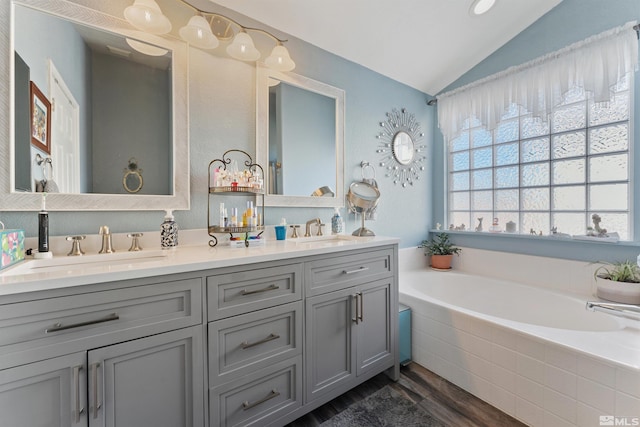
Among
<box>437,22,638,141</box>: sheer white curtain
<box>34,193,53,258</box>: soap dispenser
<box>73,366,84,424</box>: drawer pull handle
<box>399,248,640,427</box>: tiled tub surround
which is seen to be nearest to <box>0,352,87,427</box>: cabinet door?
<box>73,366,84,424</box>: drawer pull handle

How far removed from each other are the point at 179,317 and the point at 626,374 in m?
1.83

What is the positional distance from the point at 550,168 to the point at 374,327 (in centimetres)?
200

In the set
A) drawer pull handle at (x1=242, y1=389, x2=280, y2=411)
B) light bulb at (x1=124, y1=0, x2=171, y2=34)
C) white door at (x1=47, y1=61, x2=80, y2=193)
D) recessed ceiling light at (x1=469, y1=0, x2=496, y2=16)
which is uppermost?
recessed ceiling light at (x1=469, y1=0, x2=496, y2=16)

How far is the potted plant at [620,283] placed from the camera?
1.74 meters

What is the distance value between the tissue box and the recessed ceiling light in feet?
9.57

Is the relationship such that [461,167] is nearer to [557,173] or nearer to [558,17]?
[557,173]

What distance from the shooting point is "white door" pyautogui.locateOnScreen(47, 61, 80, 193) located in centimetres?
122

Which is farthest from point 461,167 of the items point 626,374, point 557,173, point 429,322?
point 626,374

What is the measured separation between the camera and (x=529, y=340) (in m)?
1.44

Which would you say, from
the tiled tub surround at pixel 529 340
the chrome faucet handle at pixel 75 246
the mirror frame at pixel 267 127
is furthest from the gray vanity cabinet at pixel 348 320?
the chrome faucet handle at pixel 75 246

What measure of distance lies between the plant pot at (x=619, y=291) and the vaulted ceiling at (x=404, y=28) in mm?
2095

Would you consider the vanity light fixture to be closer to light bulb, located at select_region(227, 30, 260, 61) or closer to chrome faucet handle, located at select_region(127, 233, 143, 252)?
light bulb, located at select_region(227, 30, 260, 61)

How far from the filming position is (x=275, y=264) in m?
1.26

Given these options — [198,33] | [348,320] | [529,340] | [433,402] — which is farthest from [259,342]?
[198,33]
